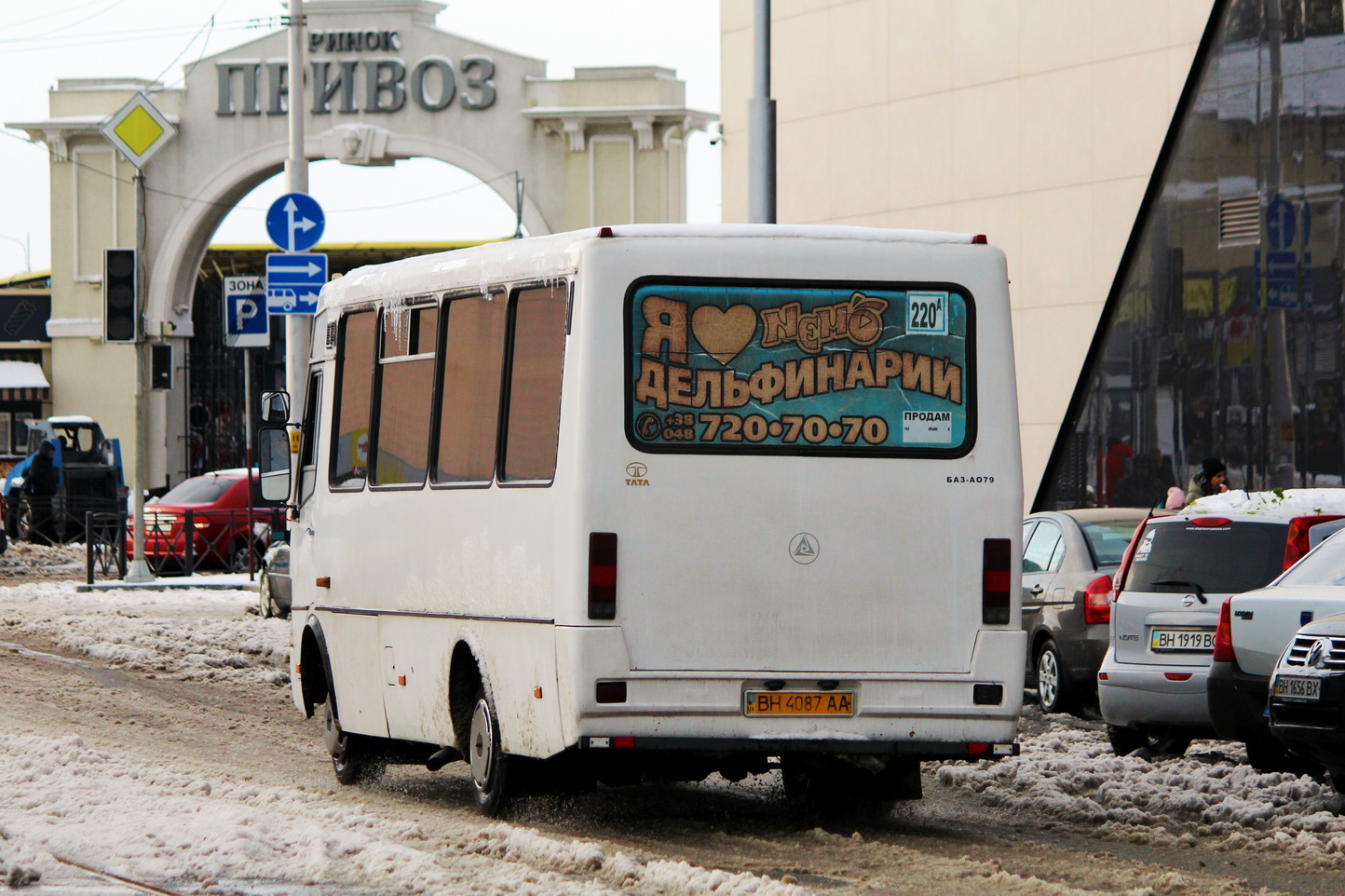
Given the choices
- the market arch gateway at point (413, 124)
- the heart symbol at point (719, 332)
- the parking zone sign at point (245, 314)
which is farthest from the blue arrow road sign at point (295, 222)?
the market arch gateway at point (413, 124)

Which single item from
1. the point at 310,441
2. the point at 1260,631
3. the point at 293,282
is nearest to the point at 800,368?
the point at 1260,631

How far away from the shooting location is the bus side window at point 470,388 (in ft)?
31.1

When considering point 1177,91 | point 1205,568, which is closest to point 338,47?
point 1177,91

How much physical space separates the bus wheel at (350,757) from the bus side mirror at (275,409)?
1.75 metres

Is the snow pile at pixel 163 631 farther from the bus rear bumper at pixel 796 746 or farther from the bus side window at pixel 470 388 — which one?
the bus rear bumper at pixel 796 746

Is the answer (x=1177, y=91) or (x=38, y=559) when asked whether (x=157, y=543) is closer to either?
(x=38, y=559)

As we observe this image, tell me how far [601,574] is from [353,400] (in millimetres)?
2854

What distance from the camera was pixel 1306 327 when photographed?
71.4 feet

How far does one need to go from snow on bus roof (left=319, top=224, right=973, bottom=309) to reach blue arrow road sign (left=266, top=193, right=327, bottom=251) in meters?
10.1

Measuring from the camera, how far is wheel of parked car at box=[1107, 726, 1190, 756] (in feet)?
38.9

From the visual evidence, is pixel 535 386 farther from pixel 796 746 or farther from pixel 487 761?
pixel 796 746

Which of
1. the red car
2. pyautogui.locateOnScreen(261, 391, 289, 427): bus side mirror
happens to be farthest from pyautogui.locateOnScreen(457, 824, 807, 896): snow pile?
the red car

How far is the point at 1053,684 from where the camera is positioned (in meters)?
14.5

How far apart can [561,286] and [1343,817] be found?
4223 millimetres
